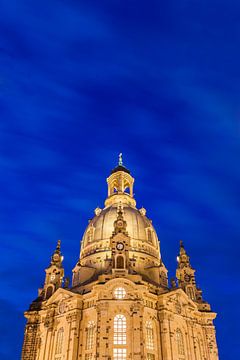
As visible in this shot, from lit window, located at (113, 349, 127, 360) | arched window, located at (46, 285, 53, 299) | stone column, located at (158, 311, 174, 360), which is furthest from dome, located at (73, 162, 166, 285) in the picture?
lit window, located at (113, 349, 127, 360)

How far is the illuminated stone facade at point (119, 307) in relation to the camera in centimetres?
4925

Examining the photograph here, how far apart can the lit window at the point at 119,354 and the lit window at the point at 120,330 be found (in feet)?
2.86

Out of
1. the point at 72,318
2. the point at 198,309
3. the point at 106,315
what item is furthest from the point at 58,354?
the point at 198,309

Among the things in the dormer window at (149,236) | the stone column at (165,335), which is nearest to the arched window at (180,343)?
the stone column at (165,335)

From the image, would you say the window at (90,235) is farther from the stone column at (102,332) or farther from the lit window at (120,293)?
the stone column at (102,332)

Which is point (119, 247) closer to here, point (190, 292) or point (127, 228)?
point (127, 228)

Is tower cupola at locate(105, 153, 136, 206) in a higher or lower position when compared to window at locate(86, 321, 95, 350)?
higher

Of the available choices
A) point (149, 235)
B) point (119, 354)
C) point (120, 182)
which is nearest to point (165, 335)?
point (119, 354)

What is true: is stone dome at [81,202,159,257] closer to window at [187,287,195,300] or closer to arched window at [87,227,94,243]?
arched window at [87,227,94,243]

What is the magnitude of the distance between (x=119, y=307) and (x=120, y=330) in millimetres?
3029

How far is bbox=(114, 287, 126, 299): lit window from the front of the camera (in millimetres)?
51081

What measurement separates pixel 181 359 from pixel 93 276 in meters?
18.8

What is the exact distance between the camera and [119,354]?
155 ft

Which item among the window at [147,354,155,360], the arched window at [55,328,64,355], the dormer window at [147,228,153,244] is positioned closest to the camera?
the window at [147,354,155,360]
